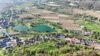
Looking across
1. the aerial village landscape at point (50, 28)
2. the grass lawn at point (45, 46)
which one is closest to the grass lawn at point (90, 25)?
the aerial village landscape at point (50, 28)

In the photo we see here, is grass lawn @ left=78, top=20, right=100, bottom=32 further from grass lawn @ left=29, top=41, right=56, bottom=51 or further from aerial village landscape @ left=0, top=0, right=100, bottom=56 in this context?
grass lawn @ left=29, top=41, right=56, bottom=51

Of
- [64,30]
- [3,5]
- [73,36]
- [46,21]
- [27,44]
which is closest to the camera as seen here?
[27,44]

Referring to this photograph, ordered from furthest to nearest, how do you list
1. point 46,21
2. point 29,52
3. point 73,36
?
point 46,21, point 73,36, point 29,52

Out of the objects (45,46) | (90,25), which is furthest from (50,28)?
(45,46)

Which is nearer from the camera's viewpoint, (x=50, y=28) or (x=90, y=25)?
(x=50, y=28)

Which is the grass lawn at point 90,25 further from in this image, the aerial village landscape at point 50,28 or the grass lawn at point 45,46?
the grass lawn at point 45,46

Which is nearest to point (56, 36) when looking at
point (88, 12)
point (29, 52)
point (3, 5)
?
point (29, 52)

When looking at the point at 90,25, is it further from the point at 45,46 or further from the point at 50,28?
the point at 45,46

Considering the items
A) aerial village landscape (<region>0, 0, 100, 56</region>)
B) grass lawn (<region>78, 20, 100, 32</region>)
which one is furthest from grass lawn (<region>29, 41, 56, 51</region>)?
grass lawn (<region>78, 20, 100, 32</region>)

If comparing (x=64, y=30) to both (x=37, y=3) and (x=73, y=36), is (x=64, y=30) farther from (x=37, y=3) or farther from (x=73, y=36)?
(x=37, y=3)
